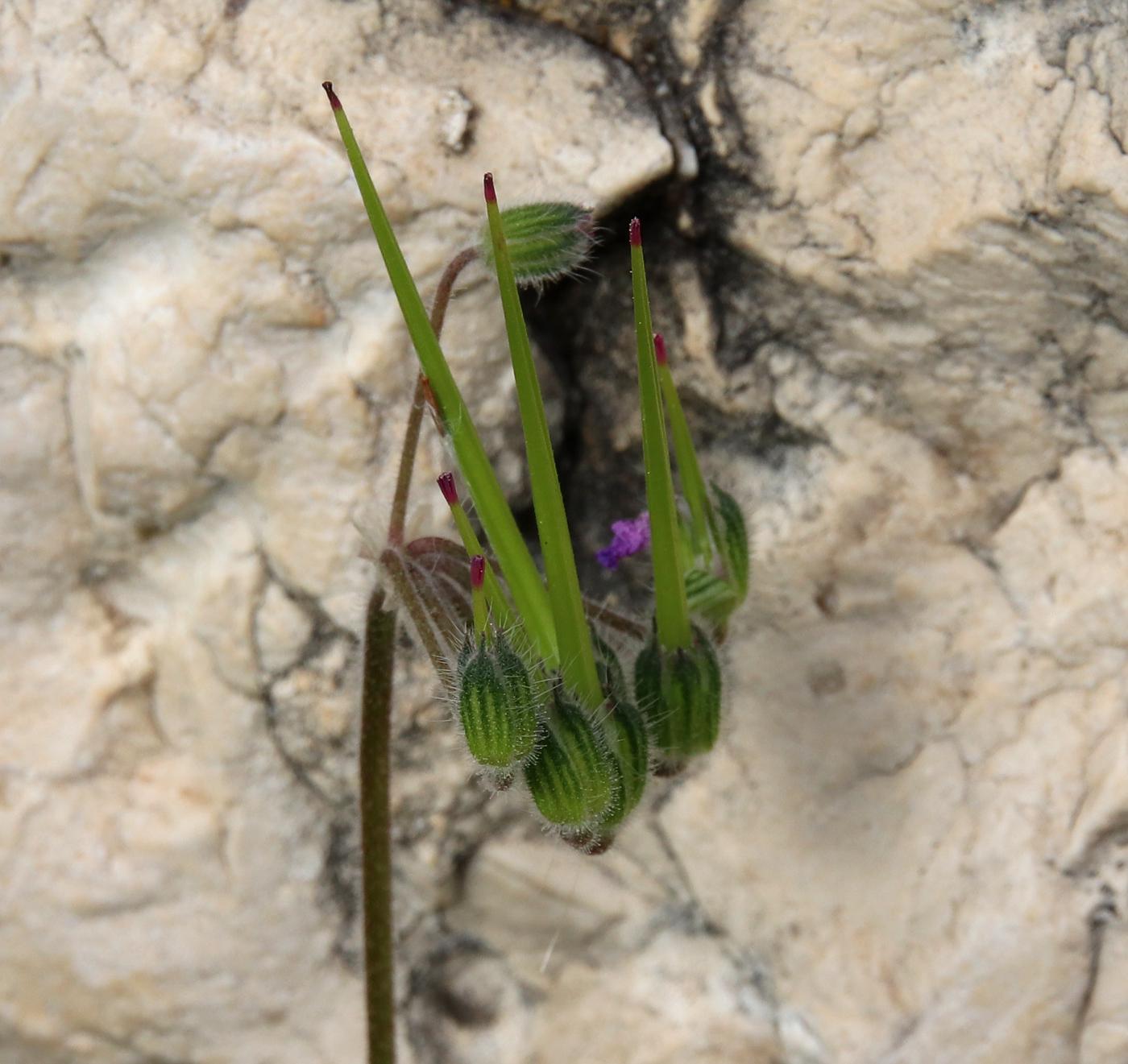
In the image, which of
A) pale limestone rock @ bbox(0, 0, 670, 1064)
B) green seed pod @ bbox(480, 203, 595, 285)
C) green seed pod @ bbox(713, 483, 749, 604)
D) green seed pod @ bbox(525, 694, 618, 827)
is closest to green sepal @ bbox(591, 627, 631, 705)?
green seed pod @ bbox(525, 694, 618, 827)

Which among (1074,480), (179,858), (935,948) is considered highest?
(1074,480)

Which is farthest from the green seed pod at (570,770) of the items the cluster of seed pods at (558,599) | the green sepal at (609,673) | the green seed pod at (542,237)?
the green seed pod at (542,237)

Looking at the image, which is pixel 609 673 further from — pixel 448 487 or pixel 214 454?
pixel 214 454

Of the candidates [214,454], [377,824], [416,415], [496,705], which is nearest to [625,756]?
[496,705]

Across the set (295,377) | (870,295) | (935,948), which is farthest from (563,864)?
(870,295)

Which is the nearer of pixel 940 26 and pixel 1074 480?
pixel 940 26

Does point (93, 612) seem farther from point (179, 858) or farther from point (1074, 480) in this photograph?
point (1074, 480)
